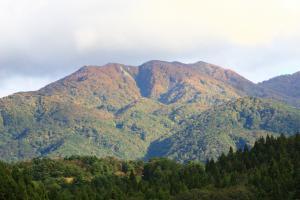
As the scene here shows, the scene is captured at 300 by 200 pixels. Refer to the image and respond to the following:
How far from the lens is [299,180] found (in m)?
159

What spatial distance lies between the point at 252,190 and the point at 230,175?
18116 millimetres

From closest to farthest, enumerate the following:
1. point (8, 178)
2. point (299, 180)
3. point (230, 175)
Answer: point (8, 178)
point (299, 180)
point (230, 175)

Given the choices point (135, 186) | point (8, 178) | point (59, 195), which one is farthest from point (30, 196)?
point (135, 186)

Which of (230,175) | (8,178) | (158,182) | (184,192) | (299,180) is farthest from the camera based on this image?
(158,182)

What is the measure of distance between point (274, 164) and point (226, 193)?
22.0 meters

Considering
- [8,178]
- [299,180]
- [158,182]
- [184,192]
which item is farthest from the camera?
[158,182]

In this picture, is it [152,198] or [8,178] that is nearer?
[8,178]

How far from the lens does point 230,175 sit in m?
183

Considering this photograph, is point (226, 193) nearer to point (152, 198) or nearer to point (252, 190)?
point (252, 190)

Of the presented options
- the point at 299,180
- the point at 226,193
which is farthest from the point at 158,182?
the point at 299,180

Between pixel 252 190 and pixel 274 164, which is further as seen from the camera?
pixel 274 164

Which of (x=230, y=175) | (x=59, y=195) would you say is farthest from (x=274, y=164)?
(x=59, y=195)

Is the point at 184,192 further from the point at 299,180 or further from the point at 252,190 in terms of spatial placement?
the point at 299,180

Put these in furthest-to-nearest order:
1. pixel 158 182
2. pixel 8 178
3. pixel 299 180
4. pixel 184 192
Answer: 1. pixel 158 182
2. pixel 184 192
3. pixel 299 180
4. pixel 8 178
